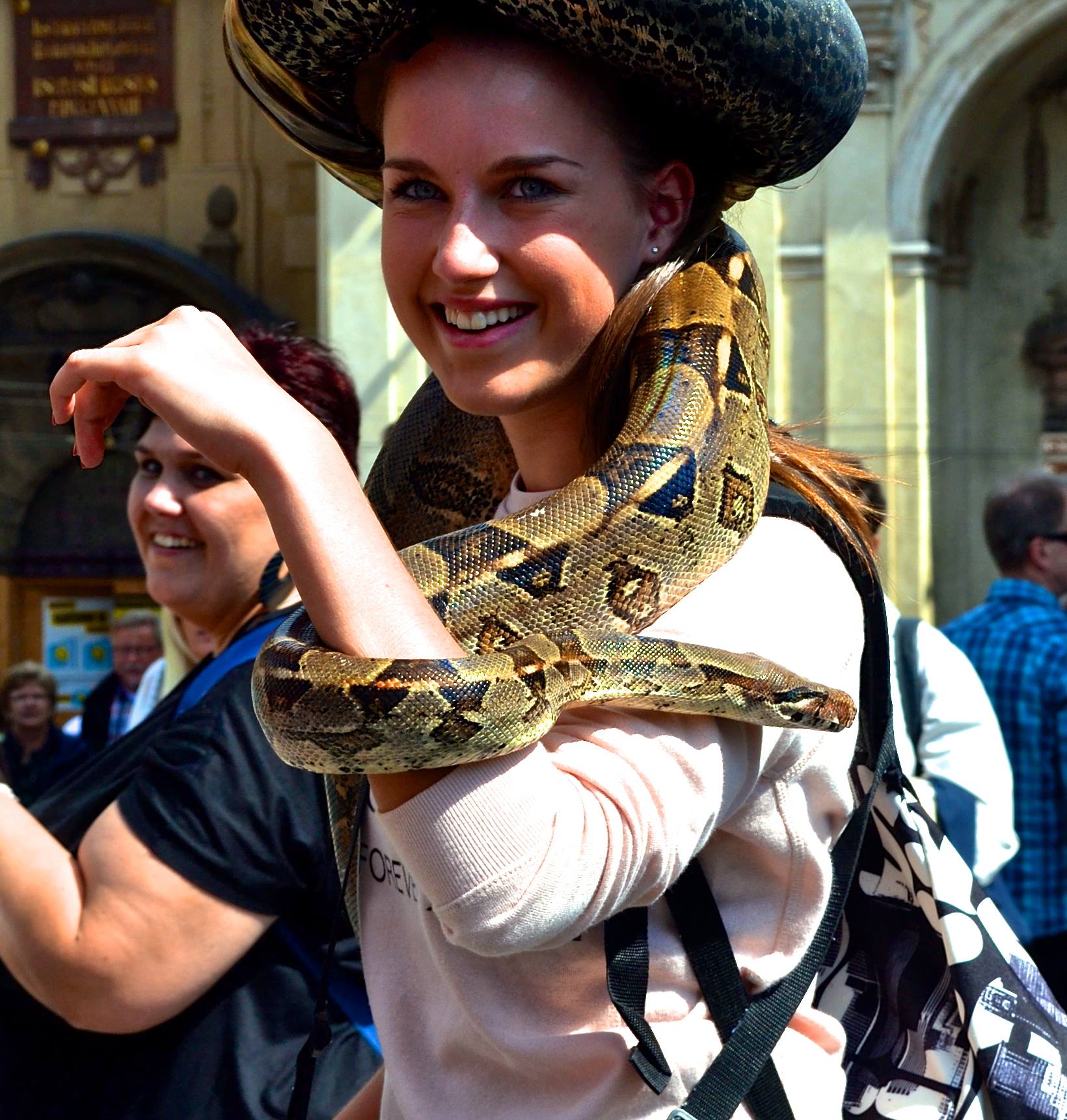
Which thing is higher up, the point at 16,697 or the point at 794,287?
the point at 794,287

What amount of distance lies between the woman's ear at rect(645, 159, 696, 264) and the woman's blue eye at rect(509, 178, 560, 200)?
143 millimetres

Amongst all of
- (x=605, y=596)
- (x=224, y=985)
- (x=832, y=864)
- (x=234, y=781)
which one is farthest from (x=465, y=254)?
(x=224, y=985)

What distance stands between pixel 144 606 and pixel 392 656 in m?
11.7

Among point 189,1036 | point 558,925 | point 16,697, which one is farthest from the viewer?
point 16,697

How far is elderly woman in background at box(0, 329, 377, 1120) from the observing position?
A: 2.23 m

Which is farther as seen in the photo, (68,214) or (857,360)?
(68,214)

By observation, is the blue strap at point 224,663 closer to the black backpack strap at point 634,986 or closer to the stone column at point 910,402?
the black backpack strap at point 634,986

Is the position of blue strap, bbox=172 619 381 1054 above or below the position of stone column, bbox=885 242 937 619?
below

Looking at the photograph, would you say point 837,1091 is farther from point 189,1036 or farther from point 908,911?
point 189,1036

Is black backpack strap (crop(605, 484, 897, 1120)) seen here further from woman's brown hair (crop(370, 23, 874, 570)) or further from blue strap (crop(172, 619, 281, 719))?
blue strap (crop(172, 619, 281, 719))

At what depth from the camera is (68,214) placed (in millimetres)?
13289

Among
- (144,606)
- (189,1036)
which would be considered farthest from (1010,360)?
(189,1036)

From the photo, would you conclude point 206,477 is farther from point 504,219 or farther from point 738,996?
point 738,996

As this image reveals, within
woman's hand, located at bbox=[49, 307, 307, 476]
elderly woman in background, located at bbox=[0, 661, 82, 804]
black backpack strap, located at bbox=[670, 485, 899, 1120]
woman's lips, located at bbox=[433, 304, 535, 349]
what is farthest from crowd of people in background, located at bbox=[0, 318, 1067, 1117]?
elderly woman in background, located at bbox=[0, 661, 82, 804]
